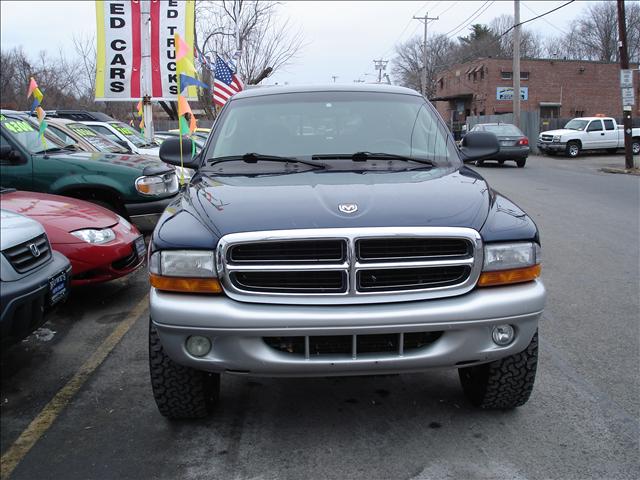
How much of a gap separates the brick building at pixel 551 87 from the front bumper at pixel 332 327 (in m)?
51.8

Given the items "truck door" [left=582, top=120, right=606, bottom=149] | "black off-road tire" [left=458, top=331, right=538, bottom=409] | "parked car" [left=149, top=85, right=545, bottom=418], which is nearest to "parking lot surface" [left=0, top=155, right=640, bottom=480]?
"black off-road tire" [left=458, top=331, right=538, bottom=409]

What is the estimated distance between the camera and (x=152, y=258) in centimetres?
287

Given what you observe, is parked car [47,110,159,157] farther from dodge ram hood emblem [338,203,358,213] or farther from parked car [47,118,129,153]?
dodge ram hood emblem [338,203,358,213]

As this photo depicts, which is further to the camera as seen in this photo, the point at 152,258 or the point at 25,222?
the point at 25,222

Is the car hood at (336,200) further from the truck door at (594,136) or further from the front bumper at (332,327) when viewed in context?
the truck door at (594,136)

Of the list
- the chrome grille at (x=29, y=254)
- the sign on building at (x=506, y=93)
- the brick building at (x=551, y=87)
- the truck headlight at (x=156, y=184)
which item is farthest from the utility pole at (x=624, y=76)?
the sign on building at (x=506, y=93)

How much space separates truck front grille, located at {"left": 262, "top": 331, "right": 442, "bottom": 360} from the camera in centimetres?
271

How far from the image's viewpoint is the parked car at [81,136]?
8883 millimetres

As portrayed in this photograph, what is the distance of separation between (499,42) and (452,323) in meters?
75.5

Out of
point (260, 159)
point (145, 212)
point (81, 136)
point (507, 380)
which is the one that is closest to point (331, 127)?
point (260, 159)

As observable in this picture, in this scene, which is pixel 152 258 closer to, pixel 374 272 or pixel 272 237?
pixel 272 237

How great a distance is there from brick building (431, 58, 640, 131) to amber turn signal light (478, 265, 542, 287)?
5151 cm

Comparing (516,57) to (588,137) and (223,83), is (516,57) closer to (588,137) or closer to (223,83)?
(588,137)

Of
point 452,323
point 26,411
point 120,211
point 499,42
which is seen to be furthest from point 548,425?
point 499,42
